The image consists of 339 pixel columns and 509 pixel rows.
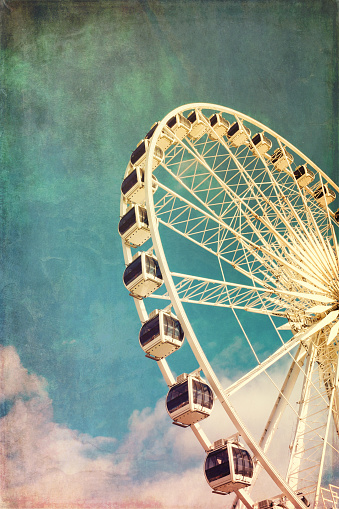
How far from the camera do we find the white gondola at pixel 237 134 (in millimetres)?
23719

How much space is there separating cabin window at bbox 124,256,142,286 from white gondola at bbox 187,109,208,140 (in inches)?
298

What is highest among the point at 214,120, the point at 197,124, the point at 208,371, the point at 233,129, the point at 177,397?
the point at 214,120

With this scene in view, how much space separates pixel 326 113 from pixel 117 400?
20.4 m

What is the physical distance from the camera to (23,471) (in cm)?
2759

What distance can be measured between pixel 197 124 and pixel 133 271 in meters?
8.37

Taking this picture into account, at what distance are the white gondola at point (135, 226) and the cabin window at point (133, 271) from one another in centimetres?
131

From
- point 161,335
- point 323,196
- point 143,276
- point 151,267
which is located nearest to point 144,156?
point 151,267

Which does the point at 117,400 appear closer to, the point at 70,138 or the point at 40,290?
the point at 40,290

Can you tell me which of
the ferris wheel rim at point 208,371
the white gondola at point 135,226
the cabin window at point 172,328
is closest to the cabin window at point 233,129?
the white gondola at point 135,226

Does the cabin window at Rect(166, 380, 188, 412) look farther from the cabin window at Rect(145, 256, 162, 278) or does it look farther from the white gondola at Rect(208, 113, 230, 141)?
the white gondola at Rect(208, 113, 230, 141)

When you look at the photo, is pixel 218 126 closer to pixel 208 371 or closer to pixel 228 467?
pixel 208 371

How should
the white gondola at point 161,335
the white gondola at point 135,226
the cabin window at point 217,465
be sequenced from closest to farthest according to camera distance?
the cabin window at point 217,465 < the white gondola at point 161,335 < the white gondola at point 135,226

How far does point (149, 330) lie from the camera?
1650cm

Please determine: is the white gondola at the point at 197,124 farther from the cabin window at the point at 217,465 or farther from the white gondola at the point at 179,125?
the cabin window at the point at 217,465
